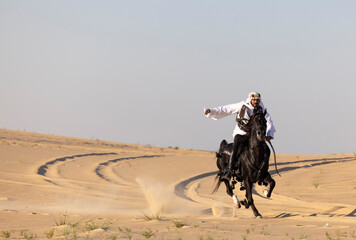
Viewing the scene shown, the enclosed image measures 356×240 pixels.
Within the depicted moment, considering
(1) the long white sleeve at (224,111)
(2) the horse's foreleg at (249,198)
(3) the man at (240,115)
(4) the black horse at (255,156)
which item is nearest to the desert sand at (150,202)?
(2) the horse's foreleg at (249,198)

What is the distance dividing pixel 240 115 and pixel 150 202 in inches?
131

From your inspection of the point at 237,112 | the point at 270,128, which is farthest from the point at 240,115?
the point at 270,128

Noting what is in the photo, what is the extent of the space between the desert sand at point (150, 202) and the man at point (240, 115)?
1.12 meters

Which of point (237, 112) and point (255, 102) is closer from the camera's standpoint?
point (255, 102)

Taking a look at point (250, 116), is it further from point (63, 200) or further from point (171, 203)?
point (63, 200)

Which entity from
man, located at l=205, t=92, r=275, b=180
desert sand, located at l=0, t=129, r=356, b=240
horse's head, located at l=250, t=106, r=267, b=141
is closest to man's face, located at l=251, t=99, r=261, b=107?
man, located at l=205, t=92, r=275, b=180

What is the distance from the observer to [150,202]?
1436 centimetres

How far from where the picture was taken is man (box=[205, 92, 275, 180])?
12.3m

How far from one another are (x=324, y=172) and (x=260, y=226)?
1716cm

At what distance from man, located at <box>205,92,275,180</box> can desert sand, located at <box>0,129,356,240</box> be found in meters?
1.12

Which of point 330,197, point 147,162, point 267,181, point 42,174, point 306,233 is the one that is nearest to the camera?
point 306,233

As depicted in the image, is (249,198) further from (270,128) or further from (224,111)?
(224,111)

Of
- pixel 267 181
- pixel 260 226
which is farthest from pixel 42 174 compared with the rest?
pixel 260 226

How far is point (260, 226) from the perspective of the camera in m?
10.3
